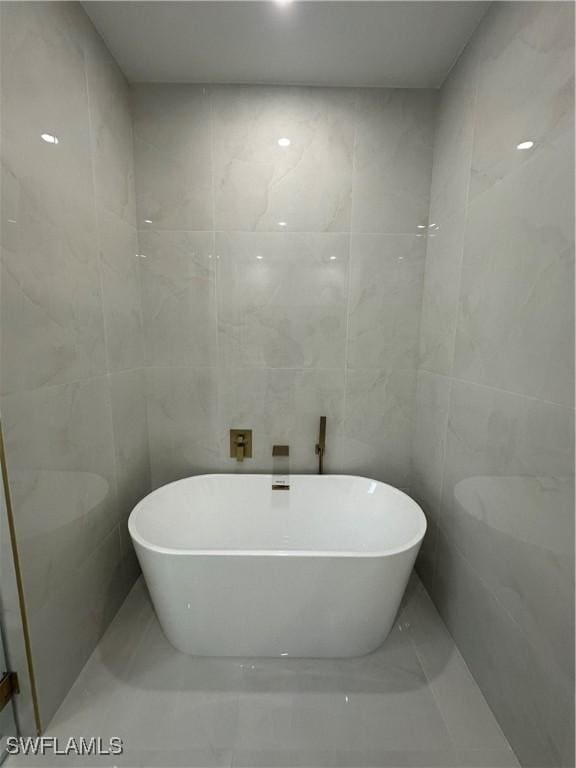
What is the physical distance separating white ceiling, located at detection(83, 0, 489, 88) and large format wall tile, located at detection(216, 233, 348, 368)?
2.23ft

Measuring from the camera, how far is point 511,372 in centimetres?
97

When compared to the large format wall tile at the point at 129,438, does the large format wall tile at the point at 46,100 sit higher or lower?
higher

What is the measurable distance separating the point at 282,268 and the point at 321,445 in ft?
3.21

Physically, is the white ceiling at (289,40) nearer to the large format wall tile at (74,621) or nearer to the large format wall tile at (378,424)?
the large format wall tile at (378,424)

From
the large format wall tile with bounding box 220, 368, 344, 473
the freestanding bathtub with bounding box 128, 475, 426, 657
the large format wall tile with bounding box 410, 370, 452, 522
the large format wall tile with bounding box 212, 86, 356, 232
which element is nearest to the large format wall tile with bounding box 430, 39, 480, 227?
the large format wall tile with bounding box 212, 86, 356, 232

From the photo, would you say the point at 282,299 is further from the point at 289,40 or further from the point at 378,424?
the point at 289,40

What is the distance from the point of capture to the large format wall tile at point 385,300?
5.14 feet

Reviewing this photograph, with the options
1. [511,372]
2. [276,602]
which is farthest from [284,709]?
[511,372]

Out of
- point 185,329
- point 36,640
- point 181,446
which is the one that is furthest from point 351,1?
point 36,640

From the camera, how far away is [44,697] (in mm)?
959

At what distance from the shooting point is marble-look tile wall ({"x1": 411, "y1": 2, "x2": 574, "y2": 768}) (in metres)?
0.78

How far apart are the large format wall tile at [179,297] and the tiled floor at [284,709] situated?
4.28 feet

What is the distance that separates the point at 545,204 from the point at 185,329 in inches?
59.2

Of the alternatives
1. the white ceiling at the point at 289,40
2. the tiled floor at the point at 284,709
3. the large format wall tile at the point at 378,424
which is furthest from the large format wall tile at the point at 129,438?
the white ceiling at the point at 289,40
